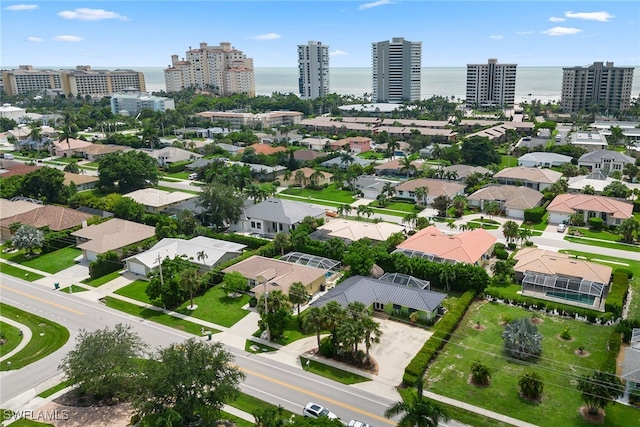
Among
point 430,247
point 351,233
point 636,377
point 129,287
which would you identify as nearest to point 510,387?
point 636,377

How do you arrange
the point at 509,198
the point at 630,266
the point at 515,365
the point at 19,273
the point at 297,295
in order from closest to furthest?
the point at 515,365
the point at 297,295
the point at 630,266
the point at 19,273
the point at 509,198

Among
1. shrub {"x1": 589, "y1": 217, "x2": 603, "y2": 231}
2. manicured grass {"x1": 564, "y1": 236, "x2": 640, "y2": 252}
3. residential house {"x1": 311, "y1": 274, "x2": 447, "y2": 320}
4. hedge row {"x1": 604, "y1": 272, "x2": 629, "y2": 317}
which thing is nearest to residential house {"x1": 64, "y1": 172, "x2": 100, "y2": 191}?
residential house {"x1": 311, "y1": 274, "x2": 447, "y2": 320}

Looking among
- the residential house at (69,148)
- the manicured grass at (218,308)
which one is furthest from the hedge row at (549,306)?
the residential house at (69,148)

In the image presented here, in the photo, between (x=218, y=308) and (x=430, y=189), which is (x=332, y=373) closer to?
(x=218, y=308)

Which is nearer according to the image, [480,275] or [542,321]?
[542,321]

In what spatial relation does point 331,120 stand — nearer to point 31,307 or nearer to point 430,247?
point 430,247

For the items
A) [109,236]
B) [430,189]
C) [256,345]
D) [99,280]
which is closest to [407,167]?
[430,189]
